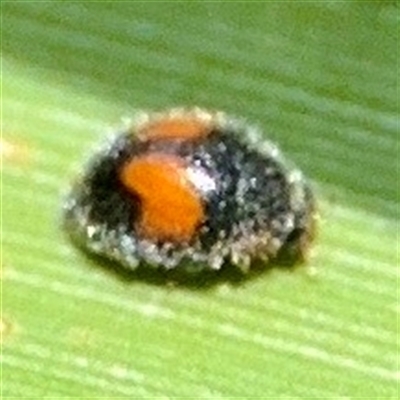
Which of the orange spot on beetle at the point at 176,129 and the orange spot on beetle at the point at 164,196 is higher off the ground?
the orange spot on beetle at the point at 176,129

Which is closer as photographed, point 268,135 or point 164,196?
point 164,196

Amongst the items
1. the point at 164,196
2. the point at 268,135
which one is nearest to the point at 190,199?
the point at 164,196

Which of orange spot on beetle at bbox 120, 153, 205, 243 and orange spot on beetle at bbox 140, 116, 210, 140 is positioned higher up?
orange spot on beetle at bbox 140, 116, 210, 140

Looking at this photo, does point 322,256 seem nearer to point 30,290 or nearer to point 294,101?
point 294,101

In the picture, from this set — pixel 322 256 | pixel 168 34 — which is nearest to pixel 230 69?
pixel 168 34

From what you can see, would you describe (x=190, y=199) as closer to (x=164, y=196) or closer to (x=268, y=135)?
(x=164, y=196)
